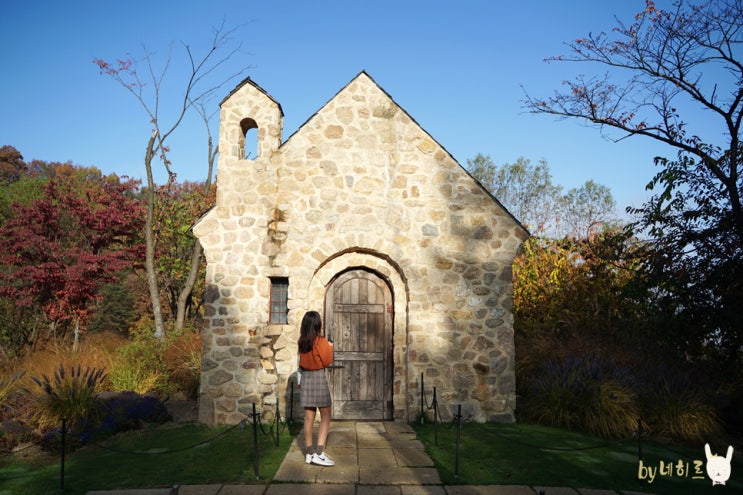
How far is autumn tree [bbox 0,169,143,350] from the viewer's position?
469 inches

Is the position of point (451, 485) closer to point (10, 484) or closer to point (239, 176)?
point (10, 484)

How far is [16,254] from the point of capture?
12.2m

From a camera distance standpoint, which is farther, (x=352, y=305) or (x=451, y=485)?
(x=352, y=305)

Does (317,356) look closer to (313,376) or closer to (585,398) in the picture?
(313,376)

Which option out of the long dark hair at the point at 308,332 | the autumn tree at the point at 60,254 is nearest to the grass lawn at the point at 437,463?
the long dark hair at the point at 308,332

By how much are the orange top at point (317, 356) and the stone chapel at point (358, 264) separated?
2190mm

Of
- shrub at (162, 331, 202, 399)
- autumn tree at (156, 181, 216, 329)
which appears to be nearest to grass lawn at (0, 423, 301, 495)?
shrub at (162, 331, 202, 399)

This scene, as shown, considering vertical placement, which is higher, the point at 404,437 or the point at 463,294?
the point at 463,294

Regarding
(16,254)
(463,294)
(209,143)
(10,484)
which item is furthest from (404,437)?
(209,143)

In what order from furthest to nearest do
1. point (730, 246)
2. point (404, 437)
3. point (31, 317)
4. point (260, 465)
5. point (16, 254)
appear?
point (31, 317), point (16, 254), point (730, 246), point (404, 437), point (260, 465)

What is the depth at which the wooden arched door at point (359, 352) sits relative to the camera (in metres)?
8.24

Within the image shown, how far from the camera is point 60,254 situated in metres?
12.5

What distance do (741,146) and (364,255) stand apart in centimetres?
754

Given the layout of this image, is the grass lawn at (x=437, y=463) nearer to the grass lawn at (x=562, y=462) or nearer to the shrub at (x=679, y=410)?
the grass lawn at (x=562, y=462)
